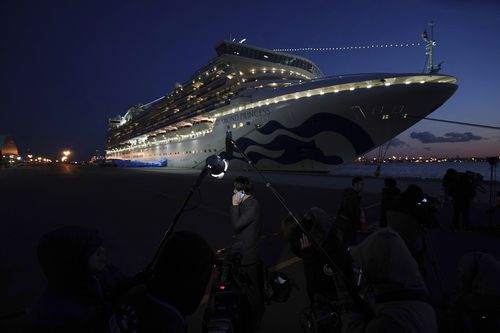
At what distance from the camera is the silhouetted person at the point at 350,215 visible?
4016mm

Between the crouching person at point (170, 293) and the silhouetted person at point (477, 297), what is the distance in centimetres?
136

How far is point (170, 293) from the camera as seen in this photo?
1045mm

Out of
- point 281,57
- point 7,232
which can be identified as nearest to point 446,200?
point 7,232

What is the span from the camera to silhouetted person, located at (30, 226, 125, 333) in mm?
1083

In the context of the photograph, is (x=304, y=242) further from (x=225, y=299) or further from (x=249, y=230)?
(x=249, y=230)

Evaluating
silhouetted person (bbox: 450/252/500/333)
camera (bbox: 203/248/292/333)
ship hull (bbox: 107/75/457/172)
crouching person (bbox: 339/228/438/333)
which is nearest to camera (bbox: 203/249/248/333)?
camera (bbox: 203/248/292/333)

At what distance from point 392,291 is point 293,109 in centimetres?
1904

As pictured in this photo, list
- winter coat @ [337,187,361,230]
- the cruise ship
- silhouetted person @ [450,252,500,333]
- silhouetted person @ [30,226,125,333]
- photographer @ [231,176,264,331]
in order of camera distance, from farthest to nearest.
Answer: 1. the cruise ship
2. winter coat @ [337,187,361,230]
3. photographer @ [231,176,264,331]
4. silhouetted person @ [450,252,500,333]
5. silhouetted person @ [30,226,125,333]

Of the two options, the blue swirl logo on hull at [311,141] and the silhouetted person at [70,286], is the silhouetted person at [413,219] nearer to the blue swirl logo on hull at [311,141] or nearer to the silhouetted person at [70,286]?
the silhouetted person at [70,286]

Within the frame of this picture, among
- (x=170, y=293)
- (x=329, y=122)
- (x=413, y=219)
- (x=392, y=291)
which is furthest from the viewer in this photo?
(x=329, y=122)

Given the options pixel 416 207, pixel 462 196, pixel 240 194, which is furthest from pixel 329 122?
pixel 240 194

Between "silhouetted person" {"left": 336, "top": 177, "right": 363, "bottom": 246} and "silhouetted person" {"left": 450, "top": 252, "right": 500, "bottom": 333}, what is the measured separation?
2.55 m

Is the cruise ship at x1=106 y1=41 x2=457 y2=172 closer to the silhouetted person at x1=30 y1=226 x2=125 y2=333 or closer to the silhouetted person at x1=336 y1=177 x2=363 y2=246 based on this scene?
the silhouetted person at x1=336 y1=177 x2=363 y2=246

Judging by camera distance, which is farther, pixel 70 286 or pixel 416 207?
pixel 416 207
